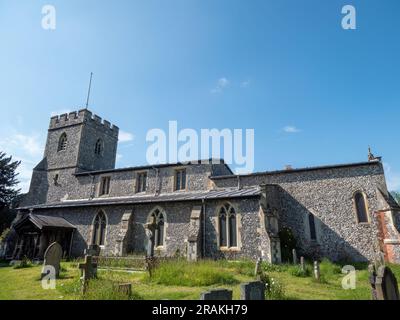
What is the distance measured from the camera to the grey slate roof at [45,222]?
56.4ft

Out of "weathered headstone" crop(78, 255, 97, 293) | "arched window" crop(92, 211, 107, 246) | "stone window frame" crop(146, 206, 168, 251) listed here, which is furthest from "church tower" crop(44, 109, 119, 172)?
"weathered headstone" crop(78, 255, 97, 293)

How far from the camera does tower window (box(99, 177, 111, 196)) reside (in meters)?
22.5

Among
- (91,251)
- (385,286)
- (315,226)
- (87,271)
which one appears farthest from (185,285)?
(315,226)

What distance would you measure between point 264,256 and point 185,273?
5.73 meters

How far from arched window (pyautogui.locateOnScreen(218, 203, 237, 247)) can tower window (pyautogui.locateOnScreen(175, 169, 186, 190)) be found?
5.09 metres

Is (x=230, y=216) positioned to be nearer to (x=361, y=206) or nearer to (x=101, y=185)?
(x=361, y=206)

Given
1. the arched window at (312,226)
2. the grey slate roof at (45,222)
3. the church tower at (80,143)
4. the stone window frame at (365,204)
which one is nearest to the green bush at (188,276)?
the arched window at (312,226)

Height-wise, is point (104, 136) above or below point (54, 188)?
above

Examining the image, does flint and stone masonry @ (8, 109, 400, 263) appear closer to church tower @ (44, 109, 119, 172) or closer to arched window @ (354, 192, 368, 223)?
arched window @ (354, 192, 368, 223)
